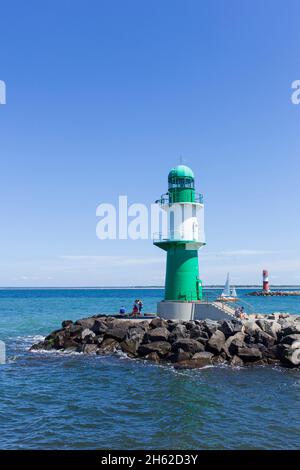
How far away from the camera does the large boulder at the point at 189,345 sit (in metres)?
20.6

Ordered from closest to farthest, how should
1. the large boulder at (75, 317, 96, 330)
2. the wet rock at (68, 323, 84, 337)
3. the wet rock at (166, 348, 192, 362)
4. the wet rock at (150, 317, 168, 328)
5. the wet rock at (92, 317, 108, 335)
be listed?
the wet rock at (166, 348, 192, 362) → the wet rock at (150, 317, 168, 328) → the wet rock at (92, 317, 108, 335) → the wet rock at (68, 323, 84, 337) → the large boulder at (75, 317, 96, 330)

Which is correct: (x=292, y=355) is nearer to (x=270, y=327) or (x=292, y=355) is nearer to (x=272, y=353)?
(x=272, y=353)

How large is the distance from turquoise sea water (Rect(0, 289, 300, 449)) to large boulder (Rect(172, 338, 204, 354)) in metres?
1.53

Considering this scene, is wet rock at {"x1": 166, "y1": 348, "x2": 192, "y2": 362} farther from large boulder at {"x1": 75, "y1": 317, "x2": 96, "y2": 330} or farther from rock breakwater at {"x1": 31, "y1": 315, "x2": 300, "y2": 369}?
large boulder at {"x1": 75, "y1": 317, "x2": 96, "y2": 330}

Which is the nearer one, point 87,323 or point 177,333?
point 177,333

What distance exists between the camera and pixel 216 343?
822 inches

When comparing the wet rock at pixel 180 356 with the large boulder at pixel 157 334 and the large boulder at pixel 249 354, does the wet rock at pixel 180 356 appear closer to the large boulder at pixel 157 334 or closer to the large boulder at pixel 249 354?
the large boulder at pixel 157 334

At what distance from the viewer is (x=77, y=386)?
1675cm

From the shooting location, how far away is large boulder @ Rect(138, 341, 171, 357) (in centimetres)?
2133

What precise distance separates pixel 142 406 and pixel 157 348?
7.15 m

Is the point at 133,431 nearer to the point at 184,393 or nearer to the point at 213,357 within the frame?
the point at 184,393

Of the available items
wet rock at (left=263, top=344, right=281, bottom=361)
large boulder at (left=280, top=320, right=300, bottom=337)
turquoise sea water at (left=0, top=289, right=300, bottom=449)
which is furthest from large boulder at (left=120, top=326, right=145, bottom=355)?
large boulder at (left=280, top=320, right=300, bottom=337)

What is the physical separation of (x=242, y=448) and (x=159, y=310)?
666 inches

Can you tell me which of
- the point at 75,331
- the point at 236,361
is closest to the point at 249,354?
the point at 236,361
